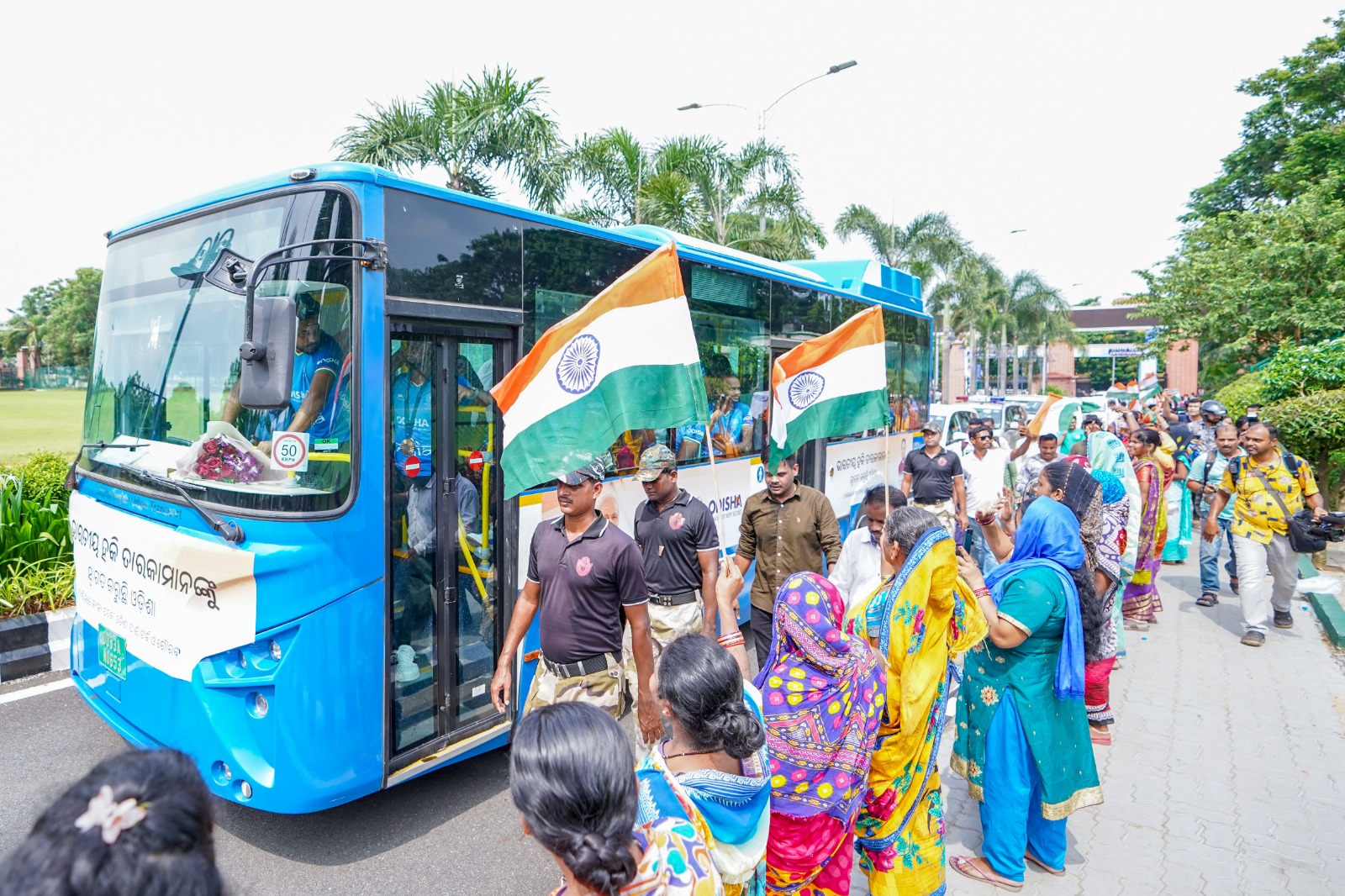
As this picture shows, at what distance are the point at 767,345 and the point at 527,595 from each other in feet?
12.7

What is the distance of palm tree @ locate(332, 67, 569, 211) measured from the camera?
1394cm

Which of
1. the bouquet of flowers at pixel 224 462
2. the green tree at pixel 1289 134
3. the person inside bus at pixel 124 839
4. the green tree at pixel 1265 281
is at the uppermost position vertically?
the green tree at pixel 1289 134

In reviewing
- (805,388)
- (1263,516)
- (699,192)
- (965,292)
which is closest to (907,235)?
(965,292)

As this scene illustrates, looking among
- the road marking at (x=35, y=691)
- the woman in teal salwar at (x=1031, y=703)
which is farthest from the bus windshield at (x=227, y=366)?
the woman in teal salwar at (x=1031, y=703)

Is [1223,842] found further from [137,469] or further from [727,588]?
[137,469]

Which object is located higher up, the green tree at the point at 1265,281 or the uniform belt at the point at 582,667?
the green tree at the point at 1265,281

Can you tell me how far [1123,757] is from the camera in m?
5.07

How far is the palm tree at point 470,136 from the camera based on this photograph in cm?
1394

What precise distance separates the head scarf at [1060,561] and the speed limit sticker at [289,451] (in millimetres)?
3054

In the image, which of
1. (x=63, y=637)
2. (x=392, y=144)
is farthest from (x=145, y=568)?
(x=392, y=144)

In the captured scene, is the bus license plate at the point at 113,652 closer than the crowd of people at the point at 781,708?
No

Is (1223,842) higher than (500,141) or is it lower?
lower

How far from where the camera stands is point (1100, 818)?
435 cm

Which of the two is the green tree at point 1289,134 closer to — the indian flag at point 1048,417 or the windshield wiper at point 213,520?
the indian flag at point 1048,417
